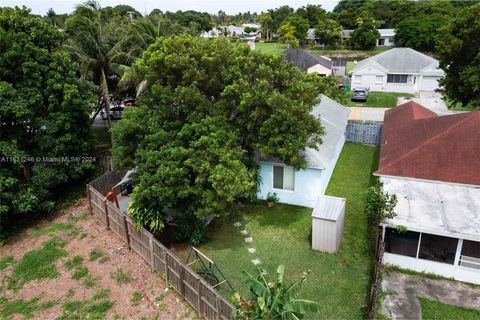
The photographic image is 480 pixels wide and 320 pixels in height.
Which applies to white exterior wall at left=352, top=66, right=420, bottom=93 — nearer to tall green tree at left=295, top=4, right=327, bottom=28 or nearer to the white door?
the white door

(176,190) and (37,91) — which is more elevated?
(37,91)

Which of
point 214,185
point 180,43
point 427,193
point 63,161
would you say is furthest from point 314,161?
point 63,161

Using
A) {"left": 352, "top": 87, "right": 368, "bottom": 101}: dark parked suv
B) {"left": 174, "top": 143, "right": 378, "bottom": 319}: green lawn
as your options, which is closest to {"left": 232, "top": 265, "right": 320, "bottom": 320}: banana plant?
{"left": 174, "top": 143, "right": 378, "bottom": 319}: green lawn

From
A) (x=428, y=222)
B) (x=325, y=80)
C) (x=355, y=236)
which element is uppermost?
(x=325, y=80)

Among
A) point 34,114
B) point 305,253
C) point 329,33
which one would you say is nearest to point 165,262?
point 305,253

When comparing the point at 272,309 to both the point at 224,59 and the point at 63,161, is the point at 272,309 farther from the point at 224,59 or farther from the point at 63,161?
the point at 63,161

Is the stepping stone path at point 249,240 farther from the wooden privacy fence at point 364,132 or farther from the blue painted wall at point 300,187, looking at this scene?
the wooden privacy fence at point 364,132

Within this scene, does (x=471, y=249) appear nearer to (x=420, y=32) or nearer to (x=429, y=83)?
(x=429, y=83)
